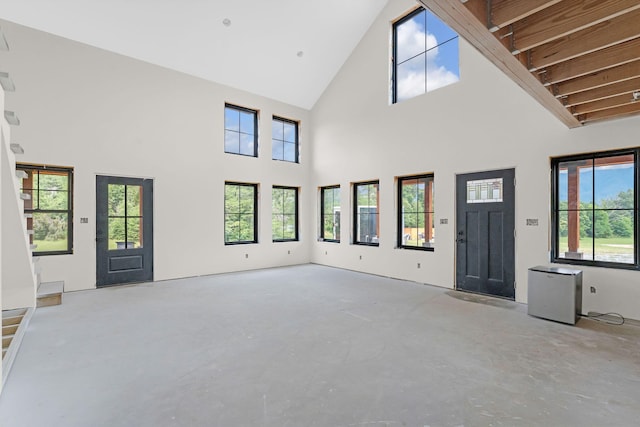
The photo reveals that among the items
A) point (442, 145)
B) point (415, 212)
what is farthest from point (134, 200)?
point (442, 145)

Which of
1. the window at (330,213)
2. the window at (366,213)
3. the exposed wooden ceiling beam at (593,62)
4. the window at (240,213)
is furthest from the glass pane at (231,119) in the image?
the exposed wooden ceiling beam at (593,62)

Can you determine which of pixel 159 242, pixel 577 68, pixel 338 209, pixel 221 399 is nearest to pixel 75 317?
pixel 159 242

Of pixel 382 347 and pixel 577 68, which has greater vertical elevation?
pixel 577 68

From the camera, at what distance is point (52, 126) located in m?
5.25

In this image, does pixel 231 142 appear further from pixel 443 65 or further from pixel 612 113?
pixel 612 113

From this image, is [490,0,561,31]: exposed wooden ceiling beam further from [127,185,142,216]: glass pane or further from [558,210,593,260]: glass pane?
[127,185,142,216]: glass pane

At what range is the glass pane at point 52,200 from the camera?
205 inches

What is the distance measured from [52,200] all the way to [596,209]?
8.24 metres

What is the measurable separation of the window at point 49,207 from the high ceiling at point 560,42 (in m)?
6.20

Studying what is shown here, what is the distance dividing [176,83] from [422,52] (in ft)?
16.4

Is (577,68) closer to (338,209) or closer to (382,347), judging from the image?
(382,347)

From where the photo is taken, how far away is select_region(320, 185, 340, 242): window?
26.1 ft

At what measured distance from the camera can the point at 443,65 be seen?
5.82 meters

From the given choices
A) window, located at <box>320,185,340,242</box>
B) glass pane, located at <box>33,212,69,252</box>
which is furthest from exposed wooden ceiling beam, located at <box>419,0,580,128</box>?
glass pane, located at <box>33,212,69,252</box>
